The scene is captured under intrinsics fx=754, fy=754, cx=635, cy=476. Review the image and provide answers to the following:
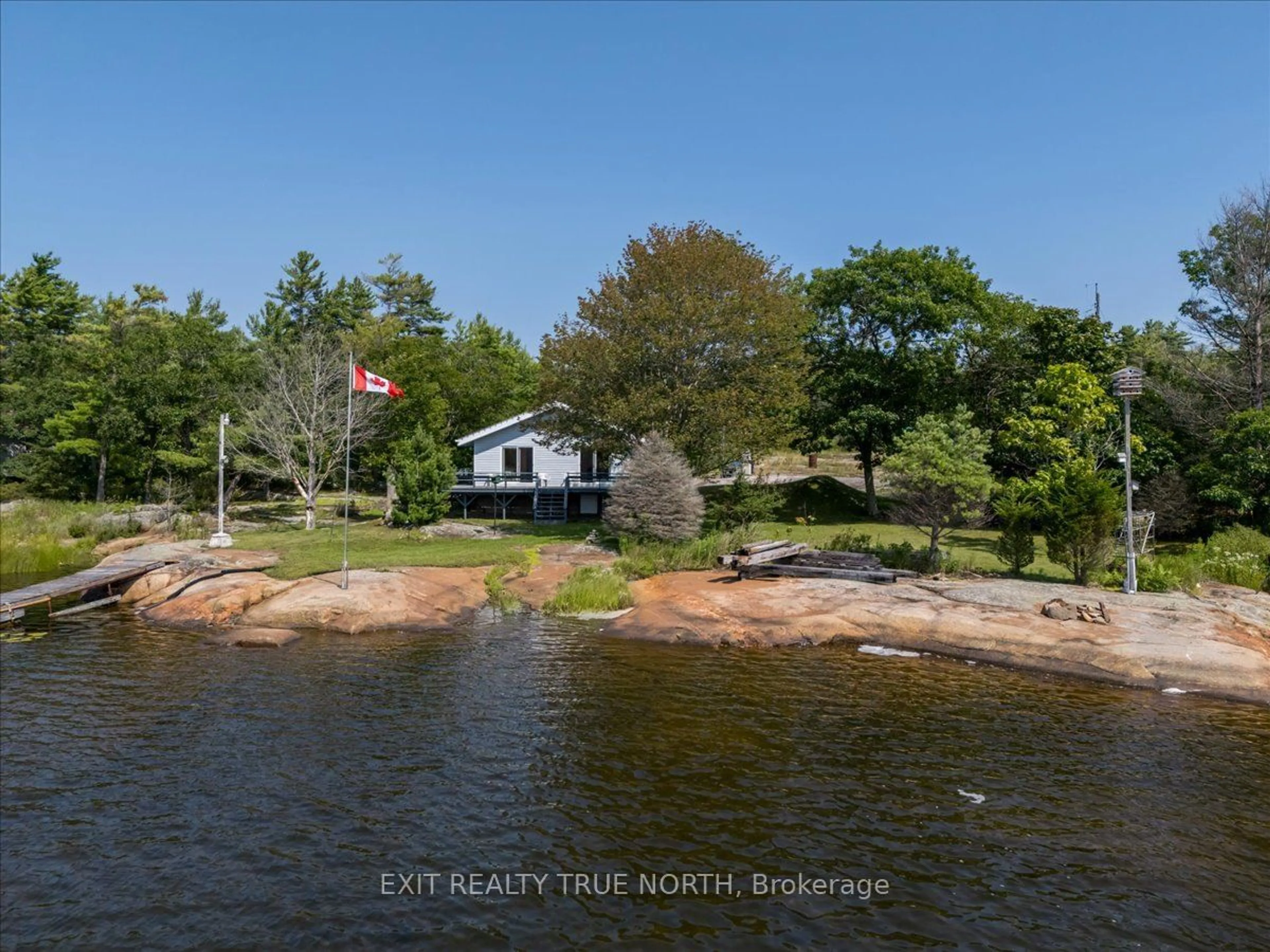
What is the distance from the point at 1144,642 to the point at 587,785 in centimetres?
1290

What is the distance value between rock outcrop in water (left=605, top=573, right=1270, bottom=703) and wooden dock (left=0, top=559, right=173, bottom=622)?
15.7 m

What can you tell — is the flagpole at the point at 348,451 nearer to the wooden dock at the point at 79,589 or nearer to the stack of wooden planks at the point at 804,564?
the wooden dock at the point at 79,589

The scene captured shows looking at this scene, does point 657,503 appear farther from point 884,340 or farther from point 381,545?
point 884,340

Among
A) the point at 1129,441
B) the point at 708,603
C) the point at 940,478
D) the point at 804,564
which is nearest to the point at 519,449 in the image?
the point at 804,564

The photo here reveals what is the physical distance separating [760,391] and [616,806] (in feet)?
81.7

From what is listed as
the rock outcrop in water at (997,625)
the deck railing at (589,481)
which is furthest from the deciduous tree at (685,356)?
the rock outcrop in water at (997,625)

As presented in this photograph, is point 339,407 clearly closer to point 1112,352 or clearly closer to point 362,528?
point 362,528

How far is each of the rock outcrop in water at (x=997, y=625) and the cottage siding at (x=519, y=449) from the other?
19103mm

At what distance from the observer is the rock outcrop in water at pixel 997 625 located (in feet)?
50.6

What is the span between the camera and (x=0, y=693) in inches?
544

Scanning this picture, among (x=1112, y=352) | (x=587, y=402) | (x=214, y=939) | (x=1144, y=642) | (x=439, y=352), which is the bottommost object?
(x=214, y=939)

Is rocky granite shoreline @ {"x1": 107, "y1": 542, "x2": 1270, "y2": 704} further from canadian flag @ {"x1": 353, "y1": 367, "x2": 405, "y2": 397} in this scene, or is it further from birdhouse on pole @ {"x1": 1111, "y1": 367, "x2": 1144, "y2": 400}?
canadian flag @ {"x1": 353, "y1": 367, "x2": 405, "y2": 397}

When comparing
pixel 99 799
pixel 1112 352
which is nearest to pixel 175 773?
pixel 99 799

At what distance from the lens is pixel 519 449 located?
42.4 m
